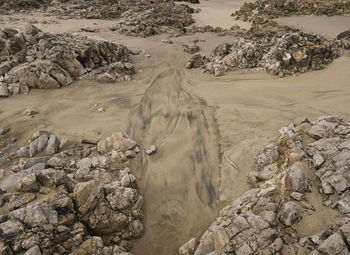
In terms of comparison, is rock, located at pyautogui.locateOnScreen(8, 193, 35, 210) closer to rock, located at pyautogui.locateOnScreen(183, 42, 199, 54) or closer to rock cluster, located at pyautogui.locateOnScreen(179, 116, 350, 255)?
rock cluster, located at pyautogui.locateOnScreen(179, 116, 350, 255)

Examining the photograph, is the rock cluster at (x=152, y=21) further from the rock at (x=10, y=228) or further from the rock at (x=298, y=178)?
the rock at (x=10, y=228)

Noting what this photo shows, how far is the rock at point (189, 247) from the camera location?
9.66ft

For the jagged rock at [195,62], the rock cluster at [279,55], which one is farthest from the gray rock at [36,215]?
the jagged rock at [195,62]

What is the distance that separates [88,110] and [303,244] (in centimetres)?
504

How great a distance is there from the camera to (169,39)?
11.3 m

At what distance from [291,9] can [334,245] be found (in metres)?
19.2

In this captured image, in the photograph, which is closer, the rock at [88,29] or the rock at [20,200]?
the rock at [20,200]

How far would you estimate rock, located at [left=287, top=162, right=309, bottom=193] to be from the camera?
2.84 metres

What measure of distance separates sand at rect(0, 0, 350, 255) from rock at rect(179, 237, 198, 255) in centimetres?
20

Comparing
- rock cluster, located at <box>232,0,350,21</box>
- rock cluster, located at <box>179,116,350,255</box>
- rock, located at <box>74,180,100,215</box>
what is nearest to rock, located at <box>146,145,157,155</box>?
rock, located at <box>74,180,100,215</box>

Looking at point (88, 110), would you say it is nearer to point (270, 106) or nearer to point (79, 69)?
point (79, 69)

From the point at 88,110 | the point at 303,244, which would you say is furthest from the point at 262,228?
the point at 88,110

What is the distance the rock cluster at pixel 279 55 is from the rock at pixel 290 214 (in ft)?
16.3

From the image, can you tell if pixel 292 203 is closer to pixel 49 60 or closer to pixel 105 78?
pixel 105 78
